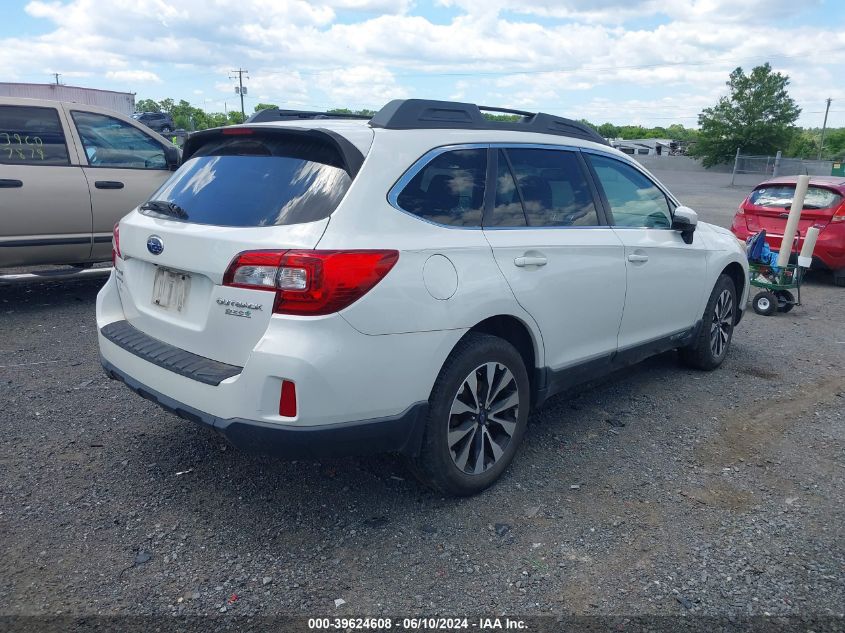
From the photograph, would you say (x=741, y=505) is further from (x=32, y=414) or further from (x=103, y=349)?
(x=32, y=414)

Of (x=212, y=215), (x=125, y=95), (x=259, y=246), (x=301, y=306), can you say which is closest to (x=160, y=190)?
(x=212, y=215)

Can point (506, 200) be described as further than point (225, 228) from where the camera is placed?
Yes

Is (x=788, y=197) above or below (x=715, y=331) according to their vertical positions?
above

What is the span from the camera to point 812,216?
31.4ft

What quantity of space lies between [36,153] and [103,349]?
13.3 ft

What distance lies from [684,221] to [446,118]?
210 centimetres

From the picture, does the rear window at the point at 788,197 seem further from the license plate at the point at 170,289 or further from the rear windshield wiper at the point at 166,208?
the license plate at the point at 170,289

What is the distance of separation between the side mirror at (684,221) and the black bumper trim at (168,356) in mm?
3235

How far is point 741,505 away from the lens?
→ 3502 mm

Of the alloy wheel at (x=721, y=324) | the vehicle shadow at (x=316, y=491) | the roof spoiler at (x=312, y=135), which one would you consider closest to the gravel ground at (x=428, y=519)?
the vehicle shadow at (x=316, y=491)

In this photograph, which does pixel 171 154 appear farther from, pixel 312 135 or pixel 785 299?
pixel 785 299

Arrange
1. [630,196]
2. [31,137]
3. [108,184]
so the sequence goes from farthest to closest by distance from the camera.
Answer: [108,184] < [31,137] < [630,196]

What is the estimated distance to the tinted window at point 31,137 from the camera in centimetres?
654

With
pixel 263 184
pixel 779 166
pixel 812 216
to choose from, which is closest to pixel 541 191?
pixel 263 184
